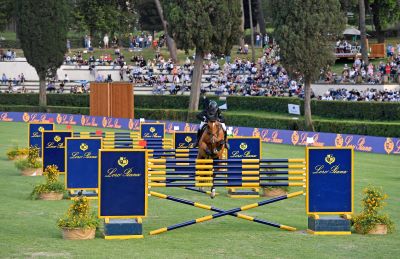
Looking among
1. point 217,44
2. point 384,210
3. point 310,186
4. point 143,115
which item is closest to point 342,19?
point 217,44

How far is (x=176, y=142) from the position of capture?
103ft

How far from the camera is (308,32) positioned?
58188 millimetres

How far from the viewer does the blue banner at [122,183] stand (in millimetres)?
19297

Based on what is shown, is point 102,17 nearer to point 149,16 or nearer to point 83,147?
point 149,16

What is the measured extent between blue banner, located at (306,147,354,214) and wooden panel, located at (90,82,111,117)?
A: 49503mm

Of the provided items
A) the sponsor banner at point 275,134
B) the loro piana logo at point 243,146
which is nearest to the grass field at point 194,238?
the loro piana logo at point 243,146

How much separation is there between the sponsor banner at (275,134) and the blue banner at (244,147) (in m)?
5.57

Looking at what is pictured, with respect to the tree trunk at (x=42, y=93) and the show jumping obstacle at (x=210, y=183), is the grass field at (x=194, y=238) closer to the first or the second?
the show jumping obstacle at (x=210, y=183)

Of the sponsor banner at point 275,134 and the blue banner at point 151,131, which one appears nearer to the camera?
the blue banner at point 151,131

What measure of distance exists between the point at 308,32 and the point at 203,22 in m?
8.58

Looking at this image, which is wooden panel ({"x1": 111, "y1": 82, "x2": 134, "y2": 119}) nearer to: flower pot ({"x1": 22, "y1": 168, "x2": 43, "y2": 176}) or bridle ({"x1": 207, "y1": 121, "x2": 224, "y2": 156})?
flower pot ({"x1": 22, "y1": 168, "x2": 43, "y2": 176})

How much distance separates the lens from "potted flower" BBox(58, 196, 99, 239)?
19203mm

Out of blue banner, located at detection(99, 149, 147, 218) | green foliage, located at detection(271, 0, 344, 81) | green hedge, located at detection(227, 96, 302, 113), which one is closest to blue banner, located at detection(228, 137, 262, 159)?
blue banner, located at detection(99, 149, 147, 218)

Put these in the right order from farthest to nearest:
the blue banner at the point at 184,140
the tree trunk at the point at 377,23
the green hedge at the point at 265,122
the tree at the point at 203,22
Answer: the tree trunk at the point at 377,23 < the tree at the point at 203,22 < the green hedge at the point at 265,122 < the blue banner at the point at 184,140
